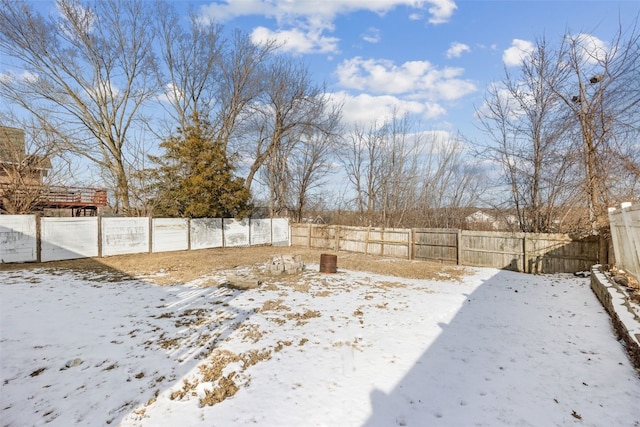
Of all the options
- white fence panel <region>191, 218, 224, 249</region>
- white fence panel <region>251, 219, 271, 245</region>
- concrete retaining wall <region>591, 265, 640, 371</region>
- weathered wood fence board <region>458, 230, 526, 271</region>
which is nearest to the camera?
concrete retaining wall <region>591, 265, 640, 371</region>

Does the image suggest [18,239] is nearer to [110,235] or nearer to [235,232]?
[110,235]

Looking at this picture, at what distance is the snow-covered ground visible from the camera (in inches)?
101

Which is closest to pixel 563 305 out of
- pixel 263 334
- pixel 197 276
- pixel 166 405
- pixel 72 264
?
pixel 263 334

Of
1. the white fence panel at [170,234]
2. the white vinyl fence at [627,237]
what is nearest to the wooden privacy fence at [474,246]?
the white vinyl fence at [627,237]

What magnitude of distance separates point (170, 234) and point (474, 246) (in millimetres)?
12885

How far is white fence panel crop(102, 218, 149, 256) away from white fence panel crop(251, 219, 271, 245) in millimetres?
5483

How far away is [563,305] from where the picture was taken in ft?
19.2

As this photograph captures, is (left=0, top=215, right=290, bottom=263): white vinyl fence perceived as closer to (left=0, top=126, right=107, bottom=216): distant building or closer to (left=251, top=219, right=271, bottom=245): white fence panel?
(left=251, top=219, right=271, bottom=245): white fence panel

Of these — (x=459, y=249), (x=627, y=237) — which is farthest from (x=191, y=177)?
(x=627, y=237)

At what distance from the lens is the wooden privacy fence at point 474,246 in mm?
9232

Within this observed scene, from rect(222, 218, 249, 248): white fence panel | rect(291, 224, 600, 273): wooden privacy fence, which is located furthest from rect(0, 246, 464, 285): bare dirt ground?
rect(222, 218, 249, 248): white fence panel

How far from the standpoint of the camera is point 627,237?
15.9 ft

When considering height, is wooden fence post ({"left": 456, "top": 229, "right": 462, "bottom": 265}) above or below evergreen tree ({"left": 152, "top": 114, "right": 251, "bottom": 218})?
below

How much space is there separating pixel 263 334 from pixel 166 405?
1709 millimetres
